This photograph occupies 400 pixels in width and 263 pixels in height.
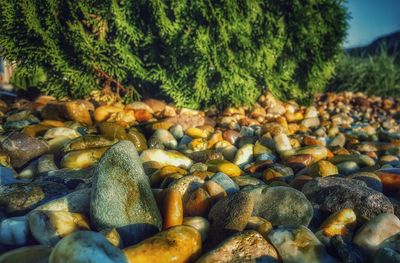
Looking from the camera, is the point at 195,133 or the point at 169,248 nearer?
the point at 169,248

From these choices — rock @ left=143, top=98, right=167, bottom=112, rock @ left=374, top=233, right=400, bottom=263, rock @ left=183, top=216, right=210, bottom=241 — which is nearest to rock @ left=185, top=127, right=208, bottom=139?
rock @ left=143, top=98, right=167, bottom=112

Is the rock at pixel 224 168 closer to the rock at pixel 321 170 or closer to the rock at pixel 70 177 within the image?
the rock at pixel 321 170

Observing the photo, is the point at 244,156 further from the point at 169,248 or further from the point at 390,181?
the point at 169,248

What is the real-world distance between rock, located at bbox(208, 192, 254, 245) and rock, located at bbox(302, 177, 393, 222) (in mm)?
713

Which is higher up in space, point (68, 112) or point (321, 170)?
point (68, 112)

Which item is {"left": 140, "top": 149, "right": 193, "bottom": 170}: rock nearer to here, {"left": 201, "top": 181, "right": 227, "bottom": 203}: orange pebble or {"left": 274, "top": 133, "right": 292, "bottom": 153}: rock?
{"left": 201, "top": 181, "right": 227, "bottom": 203}: orange pebble

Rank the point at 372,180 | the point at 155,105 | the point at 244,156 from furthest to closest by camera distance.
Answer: the point at 155,105
the point at 244,156
the point at 372,180

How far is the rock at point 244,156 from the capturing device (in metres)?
4.16

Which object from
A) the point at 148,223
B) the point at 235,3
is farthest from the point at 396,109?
the point at 148,223

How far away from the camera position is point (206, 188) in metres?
2.78

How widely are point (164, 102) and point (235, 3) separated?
1919 millimetres

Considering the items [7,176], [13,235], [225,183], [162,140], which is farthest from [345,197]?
[7,176]

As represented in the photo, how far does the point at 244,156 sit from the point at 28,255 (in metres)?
2.68

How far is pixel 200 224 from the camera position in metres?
2.46
